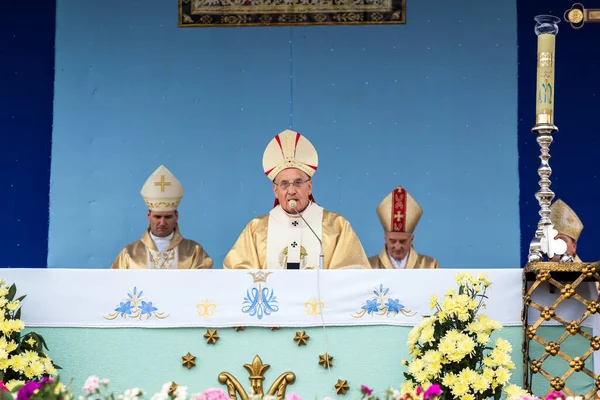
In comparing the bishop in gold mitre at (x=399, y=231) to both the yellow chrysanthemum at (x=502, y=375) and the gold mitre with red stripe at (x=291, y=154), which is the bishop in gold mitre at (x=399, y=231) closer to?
the gold mitre with red stripe at (x=291, y=154)

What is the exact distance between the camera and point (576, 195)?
8.12 metres

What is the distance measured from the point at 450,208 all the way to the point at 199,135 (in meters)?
1.80

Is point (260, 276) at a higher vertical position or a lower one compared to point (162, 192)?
lower

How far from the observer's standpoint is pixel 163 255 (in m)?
7.46

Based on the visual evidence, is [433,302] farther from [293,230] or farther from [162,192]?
[162,192]

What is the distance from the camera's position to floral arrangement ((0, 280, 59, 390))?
15.8ft

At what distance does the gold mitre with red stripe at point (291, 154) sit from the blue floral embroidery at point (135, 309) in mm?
1944

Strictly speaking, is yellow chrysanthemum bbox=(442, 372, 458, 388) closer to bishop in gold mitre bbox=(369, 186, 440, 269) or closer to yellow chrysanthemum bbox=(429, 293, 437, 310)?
yellow chrysanthemum bbox=(429, 293, 437, 310)

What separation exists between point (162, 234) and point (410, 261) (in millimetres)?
1564

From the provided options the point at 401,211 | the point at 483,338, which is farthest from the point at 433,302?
the point at 401,211

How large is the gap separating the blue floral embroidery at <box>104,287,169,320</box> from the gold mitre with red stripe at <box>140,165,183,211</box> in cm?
240

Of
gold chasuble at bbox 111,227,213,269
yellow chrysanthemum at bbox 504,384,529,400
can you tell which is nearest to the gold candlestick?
yellow chrysanthemum at bbox 504,384,529,400

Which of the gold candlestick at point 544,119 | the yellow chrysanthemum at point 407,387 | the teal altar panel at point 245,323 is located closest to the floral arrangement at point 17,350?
the teal altar panel at point 245,323

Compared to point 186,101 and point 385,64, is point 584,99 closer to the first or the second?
point 385,64
